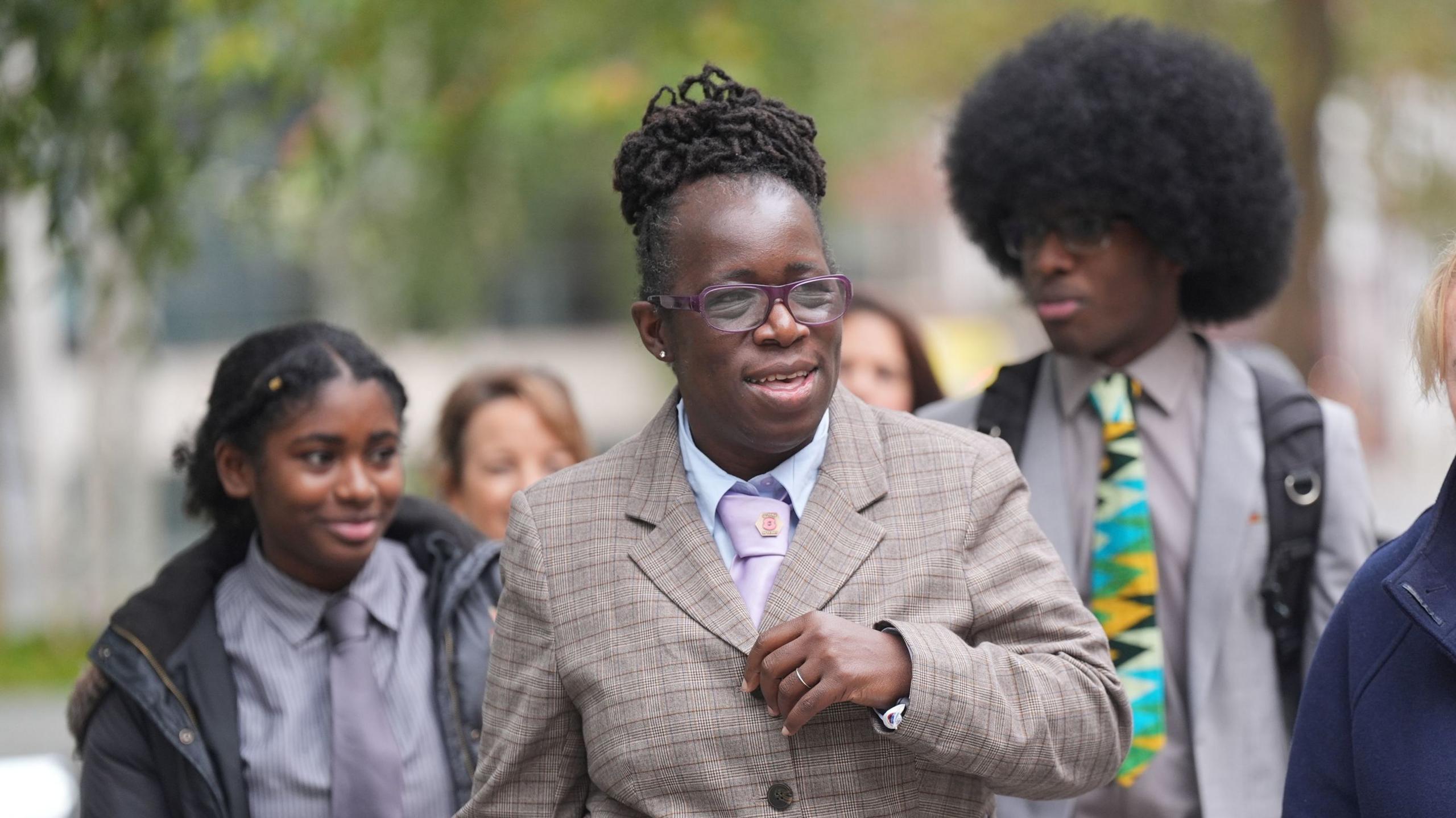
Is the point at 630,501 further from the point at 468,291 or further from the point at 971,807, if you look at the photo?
the point at 468,291

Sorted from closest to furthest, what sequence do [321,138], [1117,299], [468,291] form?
[1117,299] < [321,138] < [468,291]

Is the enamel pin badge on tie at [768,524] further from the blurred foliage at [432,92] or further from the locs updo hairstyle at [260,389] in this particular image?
the blurred foliage at [432,92]

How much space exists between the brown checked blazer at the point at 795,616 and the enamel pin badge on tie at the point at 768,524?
63 millimetres

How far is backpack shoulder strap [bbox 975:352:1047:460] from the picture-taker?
3.96 m

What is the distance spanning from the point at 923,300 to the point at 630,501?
31.6 m

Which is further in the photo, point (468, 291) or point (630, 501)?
point (468, 291)

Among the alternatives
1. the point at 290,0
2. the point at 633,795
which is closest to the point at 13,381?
the point at 290,0

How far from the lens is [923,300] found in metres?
34.1

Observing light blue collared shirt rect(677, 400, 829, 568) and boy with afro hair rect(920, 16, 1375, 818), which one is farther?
boy with afro hair rect(920, 16, 1375, 818)

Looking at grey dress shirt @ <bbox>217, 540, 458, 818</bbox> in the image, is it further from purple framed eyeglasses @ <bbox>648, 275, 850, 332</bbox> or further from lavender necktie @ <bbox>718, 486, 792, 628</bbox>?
purple framed eyeglasses @ <bbox>648, 275, 850, 332</bbox>

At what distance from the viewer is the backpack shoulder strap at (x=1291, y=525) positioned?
11.9ft

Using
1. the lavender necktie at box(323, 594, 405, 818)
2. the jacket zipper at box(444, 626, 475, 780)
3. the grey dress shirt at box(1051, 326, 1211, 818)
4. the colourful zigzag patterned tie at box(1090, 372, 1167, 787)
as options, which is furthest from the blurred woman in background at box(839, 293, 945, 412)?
the lavender necktie at box(323, 594, 405, 818)

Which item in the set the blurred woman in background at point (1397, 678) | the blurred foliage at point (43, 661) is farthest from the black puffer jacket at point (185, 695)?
the blurred foliage at point (43, 661)

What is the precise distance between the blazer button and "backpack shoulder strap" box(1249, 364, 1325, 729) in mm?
1507
